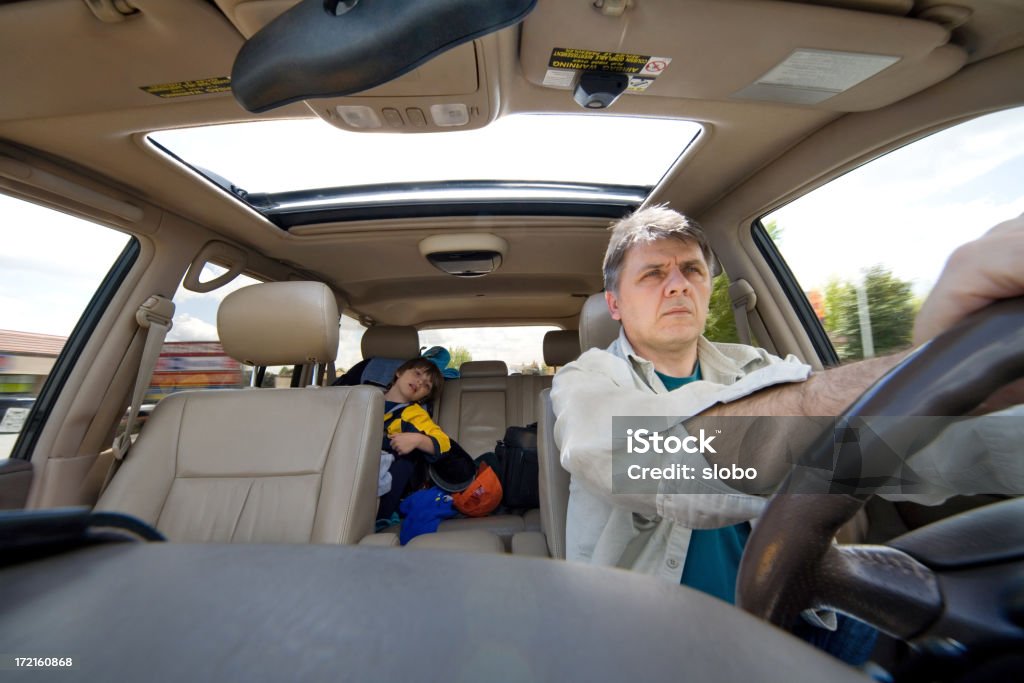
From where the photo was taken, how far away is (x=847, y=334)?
1.59m

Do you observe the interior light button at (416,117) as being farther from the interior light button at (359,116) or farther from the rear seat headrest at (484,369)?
the rear seat headrest at (484,369)

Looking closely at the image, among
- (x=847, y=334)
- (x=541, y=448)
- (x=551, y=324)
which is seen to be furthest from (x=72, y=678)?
(x=551, y=324)

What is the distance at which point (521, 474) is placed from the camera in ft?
8.27

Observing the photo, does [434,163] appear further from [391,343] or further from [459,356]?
[459,356]

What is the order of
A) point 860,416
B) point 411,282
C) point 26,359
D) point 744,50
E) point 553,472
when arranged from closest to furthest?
point 860,416
point 744,50
point 553,472
point 26,359
point 411,282

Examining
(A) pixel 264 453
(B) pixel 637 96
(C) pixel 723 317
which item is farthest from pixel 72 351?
(C) pixel 723 317

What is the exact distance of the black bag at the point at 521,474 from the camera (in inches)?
98.8

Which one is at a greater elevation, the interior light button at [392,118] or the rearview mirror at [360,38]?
the interior light button at [392,118]

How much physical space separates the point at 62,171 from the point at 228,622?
2.18 m

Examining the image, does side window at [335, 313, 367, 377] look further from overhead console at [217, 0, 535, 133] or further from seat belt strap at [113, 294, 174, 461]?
overhead console at [217, 0, 535, 133]

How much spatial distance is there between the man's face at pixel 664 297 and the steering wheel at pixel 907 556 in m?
0.95

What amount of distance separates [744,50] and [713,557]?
1.33 meters

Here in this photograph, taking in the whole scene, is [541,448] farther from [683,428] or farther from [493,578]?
[493,578]

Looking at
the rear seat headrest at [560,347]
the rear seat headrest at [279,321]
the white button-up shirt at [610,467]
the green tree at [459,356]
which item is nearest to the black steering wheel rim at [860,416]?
the white button-up shirt at [610,467]
